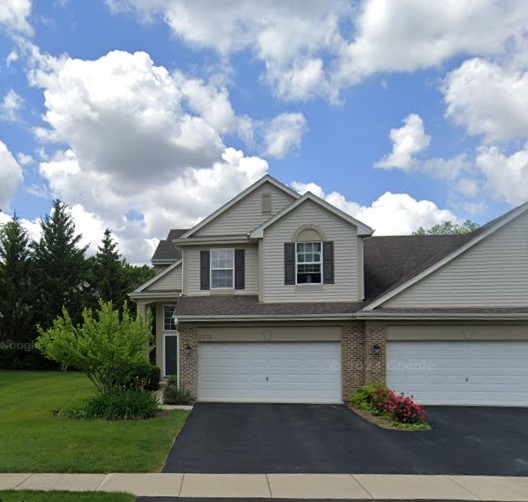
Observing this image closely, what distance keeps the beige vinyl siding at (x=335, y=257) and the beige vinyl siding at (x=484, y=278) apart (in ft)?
6.16

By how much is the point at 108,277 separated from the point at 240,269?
18.6 metres

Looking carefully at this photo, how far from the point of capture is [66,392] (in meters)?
17.2

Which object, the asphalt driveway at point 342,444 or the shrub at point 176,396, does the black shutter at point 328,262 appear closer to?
the asphalt driveway at point 342,444

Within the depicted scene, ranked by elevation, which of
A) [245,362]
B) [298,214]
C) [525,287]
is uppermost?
[298,214]

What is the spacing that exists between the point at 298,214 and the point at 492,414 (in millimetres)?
8689

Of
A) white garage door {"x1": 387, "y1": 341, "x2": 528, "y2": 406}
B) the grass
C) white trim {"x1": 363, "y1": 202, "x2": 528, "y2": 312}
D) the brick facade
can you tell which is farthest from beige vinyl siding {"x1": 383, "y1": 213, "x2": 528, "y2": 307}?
the grass

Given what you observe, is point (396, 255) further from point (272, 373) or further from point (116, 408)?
point (116, 408)

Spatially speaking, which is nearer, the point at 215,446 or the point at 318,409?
the point at 215,446

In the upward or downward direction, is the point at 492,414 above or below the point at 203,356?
below

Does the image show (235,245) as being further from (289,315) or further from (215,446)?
(215,446)

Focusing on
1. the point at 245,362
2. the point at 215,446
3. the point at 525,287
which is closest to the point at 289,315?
the point at 245,362

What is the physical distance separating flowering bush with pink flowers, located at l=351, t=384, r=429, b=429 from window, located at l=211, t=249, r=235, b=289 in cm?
611

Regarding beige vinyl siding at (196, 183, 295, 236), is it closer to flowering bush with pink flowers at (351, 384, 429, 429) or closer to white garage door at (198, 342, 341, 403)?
white garage door at (198, 342, 341, 403)

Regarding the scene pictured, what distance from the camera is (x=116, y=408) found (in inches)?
467
